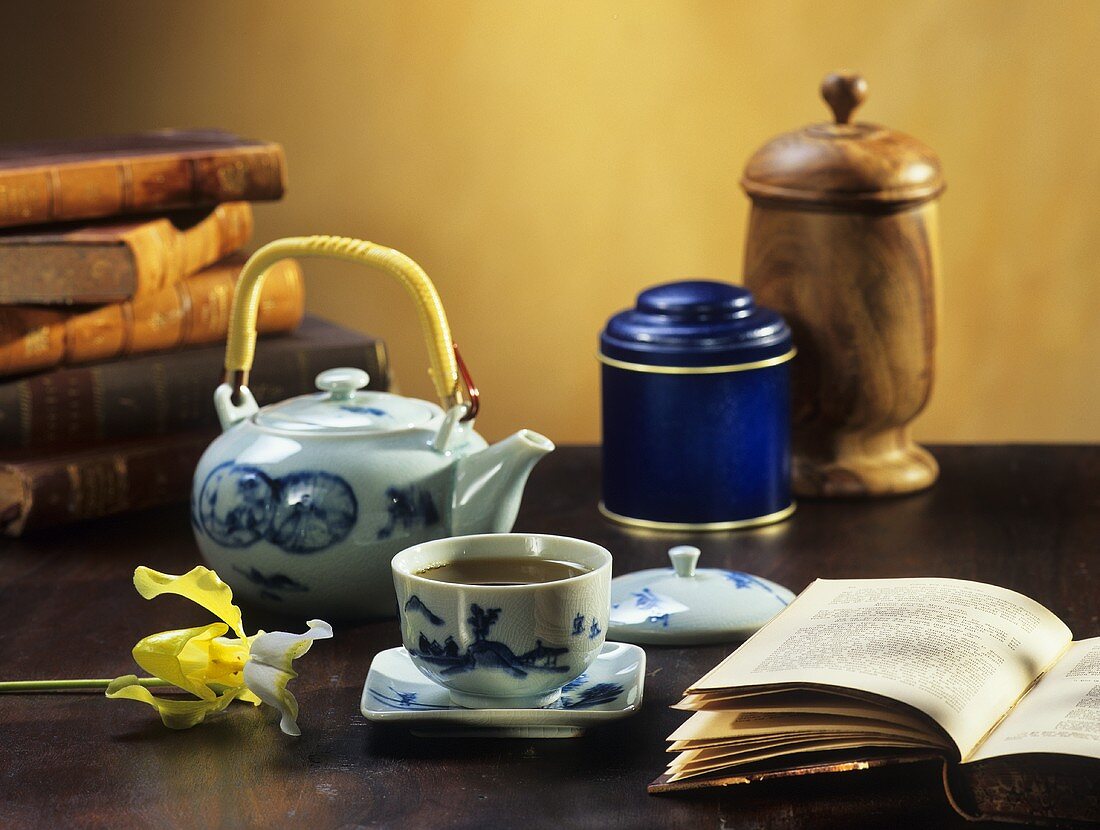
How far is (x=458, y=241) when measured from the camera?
1956 millimetres

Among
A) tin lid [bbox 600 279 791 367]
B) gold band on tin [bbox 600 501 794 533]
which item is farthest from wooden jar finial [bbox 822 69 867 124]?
gold band on tin [bbox 600 501 794 533]

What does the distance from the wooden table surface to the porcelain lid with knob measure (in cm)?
2

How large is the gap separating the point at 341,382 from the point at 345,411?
22 millimetres

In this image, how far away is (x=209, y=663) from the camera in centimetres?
80

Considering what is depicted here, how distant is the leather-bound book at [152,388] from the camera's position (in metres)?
1.25

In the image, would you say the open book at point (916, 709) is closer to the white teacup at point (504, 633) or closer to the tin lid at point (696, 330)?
the white teacup at point (504, 633)

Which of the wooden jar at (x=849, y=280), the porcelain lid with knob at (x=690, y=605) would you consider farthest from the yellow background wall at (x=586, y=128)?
the porcelain lid with knob at (x=690, y=605)

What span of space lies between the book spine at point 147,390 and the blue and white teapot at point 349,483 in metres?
0.31

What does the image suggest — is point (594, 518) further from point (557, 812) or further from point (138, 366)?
point (557, 812)

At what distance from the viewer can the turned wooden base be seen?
134 centimetres

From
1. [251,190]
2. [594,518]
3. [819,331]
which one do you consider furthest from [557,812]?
[251,190]

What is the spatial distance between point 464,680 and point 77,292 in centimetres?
66

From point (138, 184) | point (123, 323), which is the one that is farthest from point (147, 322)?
point (138, 184)

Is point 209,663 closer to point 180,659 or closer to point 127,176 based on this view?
point 180,659
